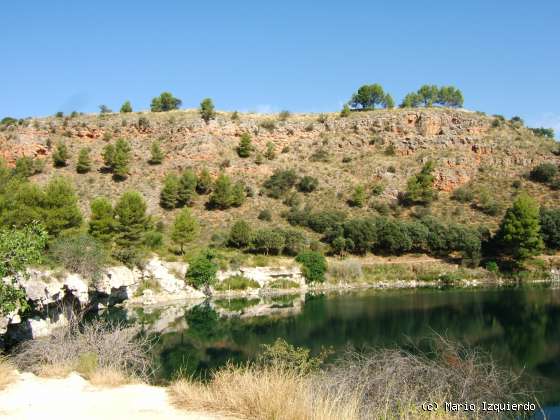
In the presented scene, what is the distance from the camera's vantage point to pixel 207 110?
238 ft

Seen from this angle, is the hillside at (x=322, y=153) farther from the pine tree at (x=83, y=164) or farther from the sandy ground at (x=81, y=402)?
the sandy ground at (x=81, y=402)

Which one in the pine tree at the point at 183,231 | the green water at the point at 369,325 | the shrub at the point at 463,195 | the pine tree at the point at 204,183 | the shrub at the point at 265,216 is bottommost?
the green water at the point at 369,325

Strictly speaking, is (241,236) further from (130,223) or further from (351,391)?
(351,391)

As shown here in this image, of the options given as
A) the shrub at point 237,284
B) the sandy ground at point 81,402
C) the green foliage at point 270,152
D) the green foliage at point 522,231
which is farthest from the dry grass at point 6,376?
the green foliage at point 270,152

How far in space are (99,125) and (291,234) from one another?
38.6 meters

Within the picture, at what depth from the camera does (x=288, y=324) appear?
86.8ft

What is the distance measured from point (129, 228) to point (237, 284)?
10.2 meters

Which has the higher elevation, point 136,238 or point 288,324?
point 136,238

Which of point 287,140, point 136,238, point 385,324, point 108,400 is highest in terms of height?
point 287,140

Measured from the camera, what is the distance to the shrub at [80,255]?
2522cm

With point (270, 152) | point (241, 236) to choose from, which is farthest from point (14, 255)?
point (270, 152)

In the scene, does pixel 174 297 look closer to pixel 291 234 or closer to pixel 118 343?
pixel 291 234

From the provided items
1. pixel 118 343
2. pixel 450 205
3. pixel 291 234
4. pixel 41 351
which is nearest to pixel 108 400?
pixel 118 343

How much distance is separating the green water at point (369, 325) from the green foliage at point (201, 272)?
3.52m
